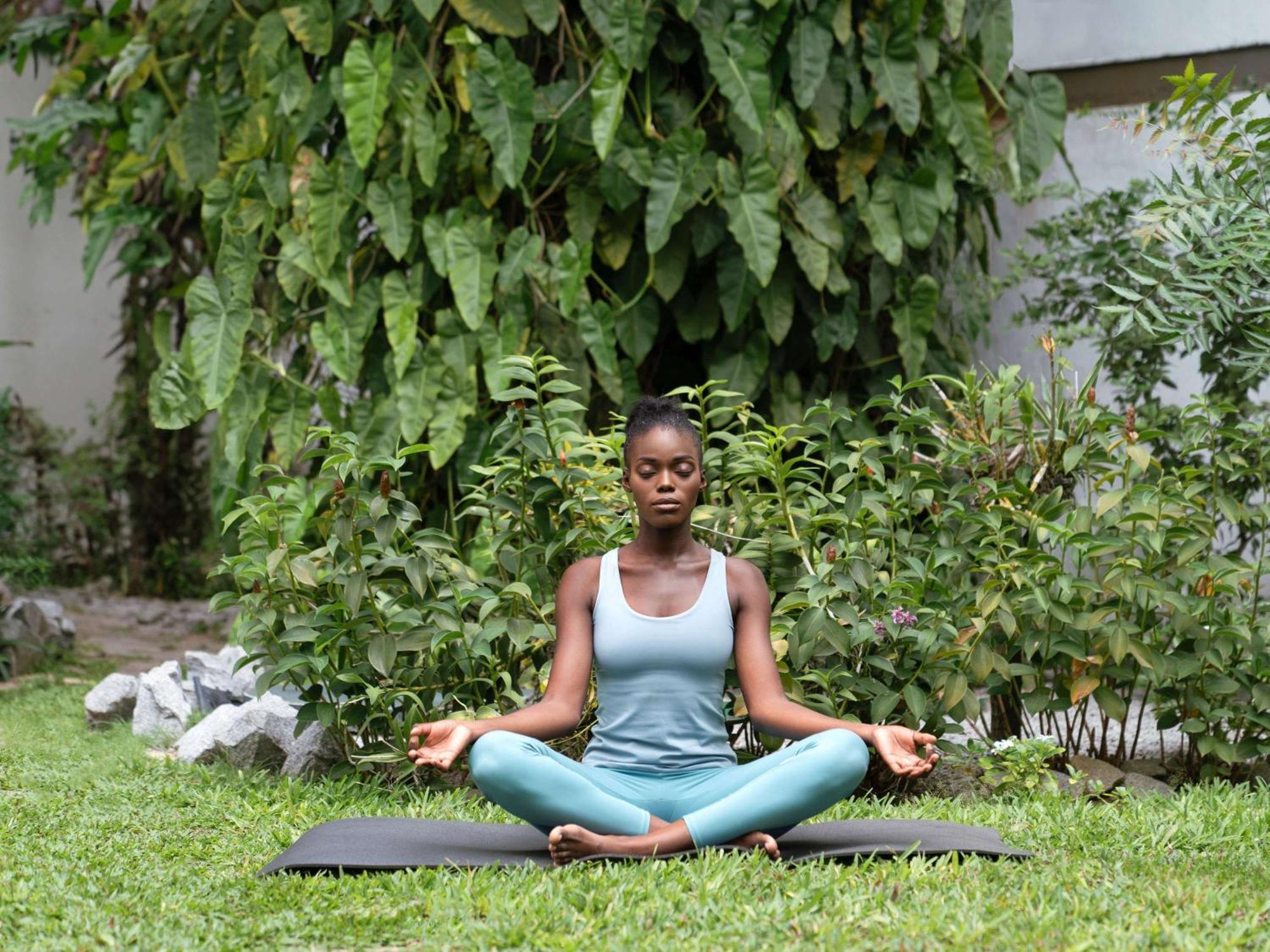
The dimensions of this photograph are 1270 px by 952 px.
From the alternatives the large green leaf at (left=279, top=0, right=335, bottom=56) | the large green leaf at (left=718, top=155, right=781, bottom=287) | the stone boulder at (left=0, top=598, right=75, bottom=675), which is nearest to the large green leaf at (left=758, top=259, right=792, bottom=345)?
the large green leaf at (left=718, top=155, right=781, bottom=287)

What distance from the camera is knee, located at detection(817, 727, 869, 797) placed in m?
2.77

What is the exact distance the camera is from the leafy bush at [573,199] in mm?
5242

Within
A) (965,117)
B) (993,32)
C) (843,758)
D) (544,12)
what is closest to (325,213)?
(544,12)

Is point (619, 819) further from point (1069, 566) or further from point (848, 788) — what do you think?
point (1069, 566)

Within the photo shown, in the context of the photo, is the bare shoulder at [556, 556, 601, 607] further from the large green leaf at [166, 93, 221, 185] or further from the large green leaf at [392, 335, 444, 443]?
the large green leaf at [166, 93, 221, 185]

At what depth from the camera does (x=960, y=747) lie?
391cm

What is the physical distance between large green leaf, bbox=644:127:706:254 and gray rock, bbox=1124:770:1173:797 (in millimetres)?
2446

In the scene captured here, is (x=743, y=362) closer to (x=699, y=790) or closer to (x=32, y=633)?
(x=699, y=790)

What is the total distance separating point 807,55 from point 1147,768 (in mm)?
2805

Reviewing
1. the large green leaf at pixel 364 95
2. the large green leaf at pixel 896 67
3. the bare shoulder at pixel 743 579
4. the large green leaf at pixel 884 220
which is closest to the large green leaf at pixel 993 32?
the large green leaf at pixel 896 67

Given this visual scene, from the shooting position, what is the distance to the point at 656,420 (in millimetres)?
2996

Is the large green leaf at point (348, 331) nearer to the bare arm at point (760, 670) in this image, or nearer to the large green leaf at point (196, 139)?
the large green leaf at point (196, 139)

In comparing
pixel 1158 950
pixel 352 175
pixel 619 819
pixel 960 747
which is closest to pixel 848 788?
pixel 619 819

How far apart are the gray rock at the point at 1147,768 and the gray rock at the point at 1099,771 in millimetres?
63
